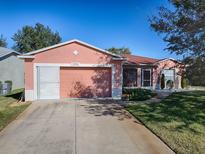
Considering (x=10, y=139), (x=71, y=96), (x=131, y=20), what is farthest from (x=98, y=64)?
(x=10, y=139)

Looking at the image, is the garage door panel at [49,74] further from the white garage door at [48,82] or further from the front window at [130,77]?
the front window at [130,77]

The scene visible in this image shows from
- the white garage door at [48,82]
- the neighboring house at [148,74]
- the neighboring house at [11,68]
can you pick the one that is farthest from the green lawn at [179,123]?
the neighboring house at [11,68]

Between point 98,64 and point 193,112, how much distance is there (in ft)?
25.6

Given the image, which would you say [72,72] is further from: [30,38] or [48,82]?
[30,38]

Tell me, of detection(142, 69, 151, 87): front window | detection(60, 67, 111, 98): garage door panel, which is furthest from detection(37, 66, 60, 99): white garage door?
detection(142, 69, 151, 87): front window

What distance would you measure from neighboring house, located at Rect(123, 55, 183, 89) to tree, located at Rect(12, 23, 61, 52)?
3235cm

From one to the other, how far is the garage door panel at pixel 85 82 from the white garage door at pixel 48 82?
391 millimetres

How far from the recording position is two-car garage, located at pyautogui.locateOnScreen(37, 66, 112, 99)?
15656mm

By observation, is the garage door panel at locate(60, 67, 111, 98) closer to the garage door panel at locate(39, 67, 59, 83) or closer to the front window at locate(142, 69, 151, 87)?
the garage door panel at locate(39, 67, 59, 83)

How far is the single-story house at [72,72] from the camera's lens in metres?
15.4

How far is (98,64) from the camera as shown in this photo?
16203 mm

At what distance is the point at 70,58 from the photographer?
1591 cm

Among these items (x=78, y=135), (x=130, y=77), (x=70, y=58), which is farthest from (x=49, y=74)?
(x=130, y=77)

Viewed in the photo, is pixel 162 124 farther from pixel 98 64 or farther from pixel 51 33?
pixel 51 33
